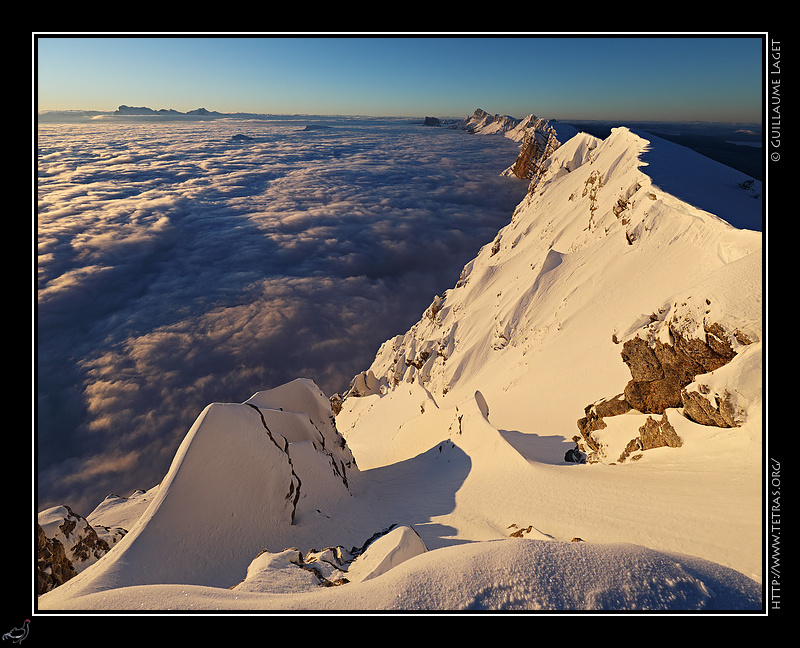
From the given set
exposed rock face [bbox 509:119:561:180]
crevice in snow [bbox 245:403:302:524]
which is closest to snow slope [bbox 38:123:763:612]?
crevice in snow [bbox 245:403:302:524]

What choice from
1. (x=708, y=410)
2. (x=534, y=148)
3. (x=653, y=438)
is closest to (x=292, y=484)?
(x=653, y=438)

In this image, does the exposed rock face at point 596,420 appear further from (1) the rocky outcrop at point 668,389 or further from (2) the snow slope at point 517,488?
(2) the snow slope at point 517,488

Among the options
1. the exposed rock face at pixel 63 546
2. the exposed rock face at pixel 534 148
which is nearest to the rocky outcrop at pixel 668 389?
the exposed rock face at pixel 63 546
